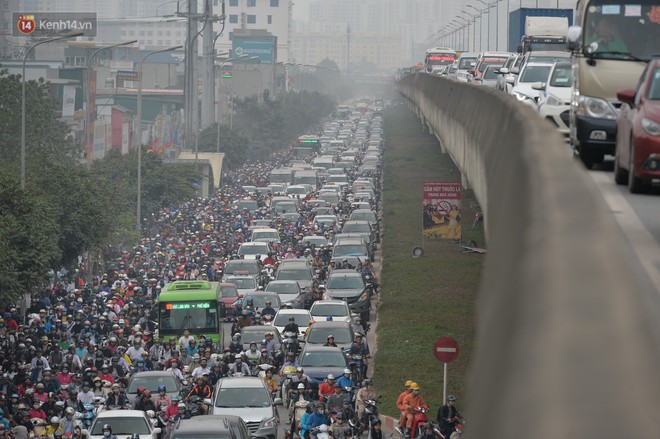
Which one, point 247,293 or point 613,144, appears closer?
point 613,144

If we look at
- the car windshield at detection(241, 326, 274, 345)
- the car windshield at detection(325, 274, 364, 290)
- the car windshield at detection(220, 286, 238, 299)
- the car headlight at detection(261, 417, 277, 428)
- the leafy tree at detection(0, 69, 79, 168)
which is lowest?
the car windshield at detection(220, 286, 238, 299)

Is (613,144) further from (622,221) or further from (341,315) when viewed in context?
(341,315)

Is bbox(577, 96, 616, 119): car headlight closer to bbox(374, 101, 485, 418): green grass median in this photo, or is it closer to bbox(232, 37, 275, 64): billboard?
bbox(374, 101, 485, 418): green grass median

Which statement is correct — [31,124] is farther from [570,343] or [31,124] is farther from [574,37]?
[570,343]

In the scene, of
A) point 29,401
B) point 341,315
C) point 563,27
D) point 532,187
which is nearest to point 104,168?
point 563,27

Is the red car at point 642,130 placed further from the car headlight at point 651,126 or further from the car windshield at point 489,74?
the car windshield at point 489,74

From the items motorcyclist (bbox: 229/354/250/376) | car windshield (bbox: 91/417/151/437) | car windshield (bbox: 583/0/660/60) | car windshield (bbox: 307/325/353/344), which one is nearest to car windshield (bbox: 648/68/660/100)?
car windshield (bbox: 583/0/660/60)

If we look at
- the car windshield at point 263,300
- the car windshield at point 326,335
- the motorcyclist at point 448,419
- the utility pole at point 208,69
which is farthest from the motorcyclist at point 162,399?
the utility pole at point 208,69
